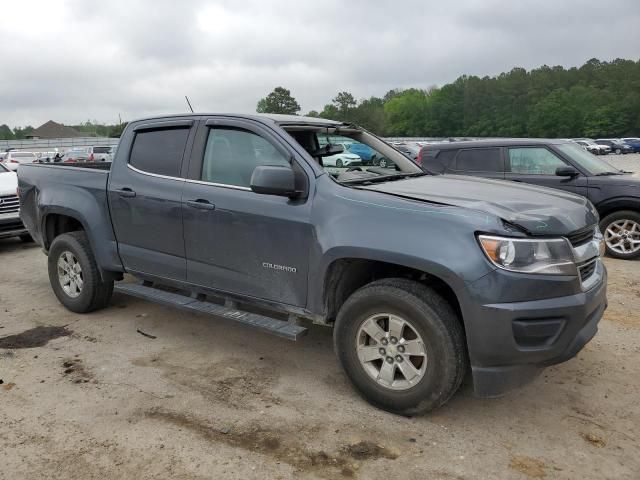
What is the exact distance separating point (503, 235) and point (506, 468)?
1217mm

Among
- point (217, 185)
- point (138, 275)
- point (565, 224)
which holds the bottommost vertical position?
point (138, 275)

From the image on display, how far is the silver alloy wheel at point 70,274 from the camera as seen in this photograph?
17.1ft

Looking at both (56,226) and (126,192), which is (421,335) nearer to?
(126,192)

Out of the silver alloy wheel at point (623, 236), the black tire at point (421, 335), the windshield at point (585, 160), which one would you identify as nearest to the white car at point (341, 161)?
the black tire at point (421, 335)

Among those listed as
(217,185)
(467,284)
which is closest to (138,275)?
(217,185)

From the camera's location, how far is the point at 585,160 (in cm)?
796

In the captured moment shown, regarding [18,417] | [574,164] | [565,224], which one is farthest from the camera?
[574,164]

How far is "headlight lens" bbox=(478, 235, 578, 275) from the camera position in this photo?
2.88 m

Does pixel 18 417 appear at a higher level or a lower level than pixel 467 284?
lower

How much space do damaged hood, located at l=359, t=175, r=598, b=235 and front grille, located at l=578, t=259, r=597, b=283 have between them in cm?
23

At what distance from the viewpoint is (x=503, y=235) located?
291 cm

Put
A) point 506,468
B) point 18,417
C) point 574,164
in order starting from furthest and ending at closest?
point 574,164 → point 18,417 → point 506,468

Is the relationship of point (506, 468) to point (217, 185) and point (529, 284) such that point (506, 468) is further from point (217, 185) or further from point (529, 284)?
point (217, 185)

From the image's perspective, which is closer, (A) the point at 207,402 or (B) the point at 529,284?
(B) the point at 529,284
